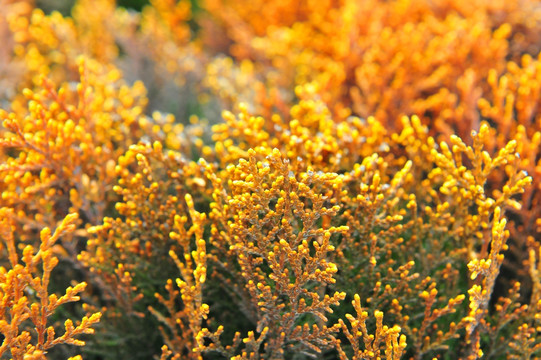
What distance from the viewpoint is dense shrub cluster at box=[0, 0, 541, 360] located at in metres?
1.76

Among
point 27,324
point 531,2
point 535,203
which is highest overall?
point 531,2

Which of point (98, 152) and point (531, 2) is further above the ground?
point (531, 2)

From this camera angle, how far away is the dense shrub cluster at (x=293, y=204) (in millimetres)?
1758

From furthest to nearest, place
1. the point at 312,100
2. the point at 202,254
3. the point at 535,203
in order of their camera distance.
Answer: the point at 312,100, the point at 535,203, the point at 202,254

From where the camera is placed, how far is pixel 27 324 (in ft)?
7.23

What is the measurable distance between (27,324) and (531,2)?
4069mm

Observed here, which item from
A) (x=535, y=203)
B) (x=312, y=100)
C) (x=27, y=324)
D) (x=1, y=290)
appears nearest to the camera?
(x=1, y=290)

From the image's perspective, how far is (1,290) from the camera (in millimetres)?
1869

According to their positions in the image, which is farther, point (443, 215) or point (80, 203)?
point (80, 203)

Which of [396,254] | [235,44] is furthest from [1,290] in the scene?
[235,44]

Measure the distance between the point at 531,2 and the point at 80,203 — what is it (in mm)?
3565

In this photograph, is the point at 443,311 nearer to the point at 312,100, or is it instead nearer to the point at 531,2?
the point at 312,100

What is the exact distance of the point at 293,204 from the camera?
1706 millimetres

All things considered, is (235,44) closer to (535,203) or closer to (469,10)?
(469,10)
